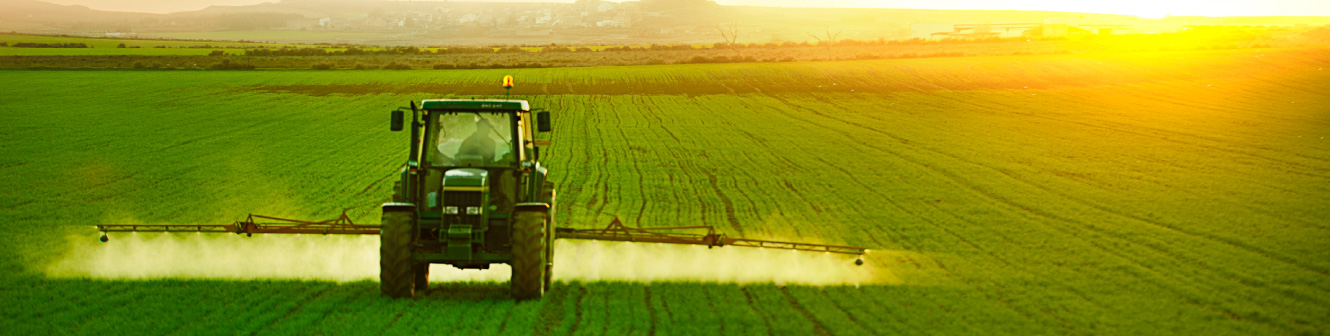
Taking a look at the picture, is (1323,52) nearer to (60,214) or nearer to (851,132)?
(851,132)

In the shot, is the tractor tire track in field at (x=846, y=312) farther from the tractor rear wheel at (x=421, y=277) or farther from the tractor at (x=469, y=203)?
the tractor rear wheel at (x=421, y=277)

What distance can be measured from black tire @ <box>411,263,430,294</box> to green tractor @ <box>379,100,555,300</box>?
13 millimetres

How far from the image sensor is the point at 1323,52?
58438 millimetres

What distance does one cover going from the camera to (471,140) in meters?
9.58

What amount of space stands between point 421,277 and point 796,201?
9249 mm

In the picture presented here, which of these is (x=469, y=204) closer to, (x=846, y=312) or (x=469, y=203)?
(x=469, y=203)

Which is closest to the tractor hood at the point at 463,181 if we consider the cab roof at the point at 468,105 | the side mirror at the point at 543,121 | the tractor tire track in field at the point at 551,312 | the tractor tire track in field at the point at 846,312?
the cab roof at the point at 468,105

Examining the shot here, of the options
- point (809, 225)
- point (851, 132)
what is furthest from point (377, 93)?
point (809, 225)

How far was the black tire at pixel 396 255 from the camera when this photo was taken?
877cm

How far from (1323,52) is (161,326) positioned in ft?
224

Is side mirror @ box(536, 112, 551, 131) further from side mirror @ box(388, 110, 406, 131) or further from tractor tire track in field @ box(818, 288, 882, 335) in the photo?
tractor tire track in field @ box(818, 288, 882, 335)

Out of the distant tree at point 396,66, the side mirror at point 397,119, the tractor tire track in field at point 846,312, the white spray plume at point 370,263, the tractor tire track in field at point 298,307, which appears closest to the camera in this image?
the tractor tire track in field at point 298,307

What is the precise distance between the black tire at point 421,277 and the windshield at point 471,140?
3.66 feet

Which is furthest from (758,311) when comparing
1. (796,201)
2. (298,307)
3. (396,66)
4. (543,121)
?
(396,66)
